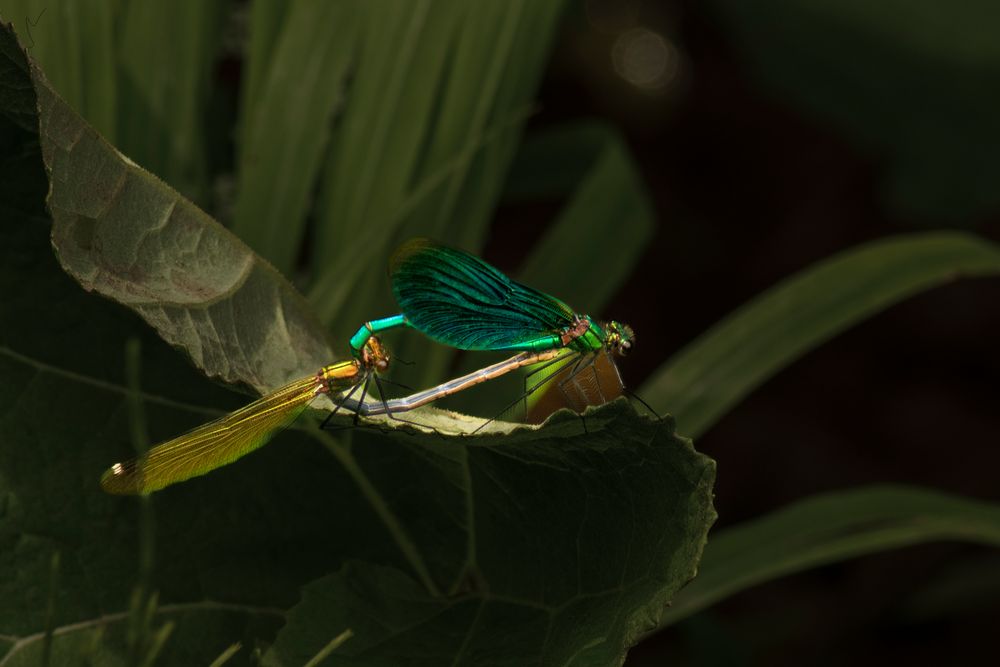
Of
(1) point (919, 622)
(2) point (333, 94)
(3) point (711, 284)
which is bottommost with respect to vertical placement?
(1) point (919, 622)

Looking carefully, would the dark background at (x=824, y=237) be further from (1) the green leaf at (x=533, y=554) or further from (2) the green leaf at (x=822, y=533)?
(1) the green leaf at (x=533, y=554)

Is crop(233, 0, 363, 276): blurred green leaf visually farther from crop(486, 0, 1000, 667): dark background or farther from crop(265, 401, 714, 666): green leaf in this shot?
A: crop(486, 0, 1000, 667): dark background

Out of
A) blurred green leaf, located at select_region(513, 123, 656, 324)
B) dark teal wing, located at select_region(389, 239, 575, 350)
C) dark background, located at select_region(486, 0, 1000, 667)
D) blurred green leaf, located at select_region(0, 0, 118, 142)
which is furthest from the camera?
dark background, located at select_region(486, 0, 1000, 667)

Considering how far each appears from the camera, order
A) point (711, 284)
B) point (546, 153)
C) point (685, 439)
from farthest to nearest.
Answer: point (711, 284)
point (546, 153)
point (685, 439)

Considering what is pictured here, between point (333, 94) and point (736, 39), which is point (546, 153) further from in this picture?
point (736, 39)

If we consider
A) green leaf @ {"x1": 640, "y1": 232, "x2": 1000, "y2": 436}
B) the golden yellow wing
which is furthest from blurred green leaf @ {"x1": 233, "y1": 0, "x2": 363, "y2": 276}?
the golden yellow wing

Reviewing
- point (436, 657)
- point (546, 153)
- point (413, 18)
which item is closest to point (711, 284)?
point (546, 153)
